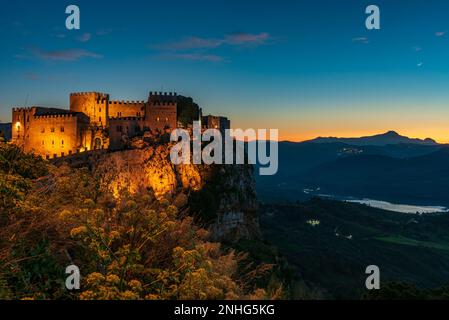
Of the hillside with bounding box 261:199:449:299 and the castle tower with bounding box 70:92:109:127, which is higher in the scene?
the castle tower with bounding box 70:92:109:127

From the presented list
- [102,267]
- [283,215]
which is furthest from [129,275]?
[283,215]

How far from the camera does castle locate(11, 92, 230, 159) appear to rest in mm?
64938

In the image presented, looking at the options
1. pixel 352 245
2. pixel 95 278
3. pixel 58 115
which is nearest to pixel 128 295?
pixel 95 278

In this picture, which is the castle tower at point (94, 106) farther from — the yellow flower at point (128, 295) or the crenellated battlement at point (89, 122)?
the yellow flower at point (128, 295)

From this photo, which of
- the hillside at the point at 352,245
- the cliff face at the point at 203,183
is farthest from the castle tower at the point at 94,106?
the hillside at the point at 352,245

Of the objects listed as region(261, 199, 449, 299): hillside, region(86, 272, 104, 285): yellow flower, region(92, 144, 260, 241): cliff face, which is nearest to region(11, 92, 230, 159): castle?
region(92, 144, 260, 241): cliff face

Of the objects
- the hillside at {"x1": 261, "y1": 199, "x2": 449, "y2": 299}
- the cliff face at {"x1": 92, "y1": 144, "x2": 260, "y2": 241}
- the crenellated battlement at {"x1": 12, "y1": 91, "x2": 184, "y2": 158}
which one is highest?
the crenellated battlement at {"x1": 12, "y1": 91, "x2": 184, "y2": 158}

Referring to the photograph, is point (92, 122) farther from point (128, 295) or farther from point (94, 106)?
point (128, 295)

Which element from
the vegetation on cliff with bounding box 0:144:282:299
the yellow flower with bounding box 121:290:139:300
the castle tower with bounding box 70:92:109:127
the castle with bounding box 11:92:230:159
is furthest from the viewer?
the castle tower with bounding box 70:92:109:127

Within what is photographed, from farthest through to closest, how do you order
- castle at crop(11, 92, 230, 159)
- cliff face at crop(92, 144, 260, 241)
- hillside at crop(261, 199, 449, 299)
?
hillside at crop(261, 199, 449, 299) → castle at crop(11, 92, 230, 159) → cliff face at crop(92, 144, 260, 241)

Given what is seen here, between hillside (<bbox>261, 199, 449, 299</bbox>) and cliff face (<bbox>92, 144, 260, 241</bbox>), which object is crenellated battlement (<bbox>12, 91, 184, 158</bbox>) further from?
hillside (<bbox>261, 199, 449, 299</bbox>)

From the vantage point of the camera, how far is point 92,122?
6812cm
